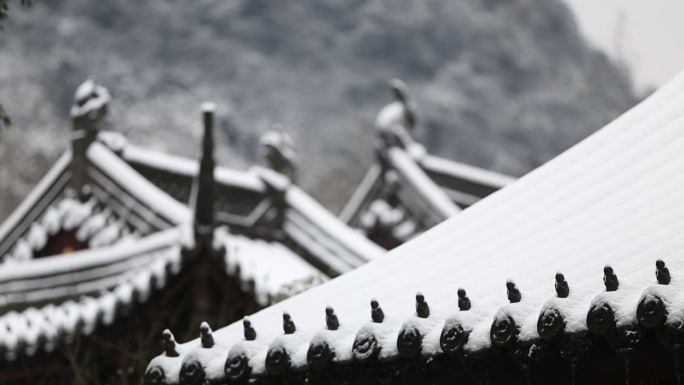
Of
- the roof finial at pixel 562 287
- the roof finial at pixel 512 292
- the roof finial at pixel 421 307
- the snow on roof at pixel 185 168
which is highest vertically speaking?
the snow on roof at pixel 185 168

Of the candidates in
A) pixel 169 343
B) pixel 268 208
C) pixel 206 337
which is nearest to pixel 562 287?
pixel 206 337

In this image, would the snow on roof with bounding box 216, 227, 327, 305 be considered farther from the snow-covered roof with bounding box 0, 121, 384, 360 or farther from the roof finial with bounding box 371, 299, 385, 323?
the roof finial with bounding box 371, 299, 385, 323

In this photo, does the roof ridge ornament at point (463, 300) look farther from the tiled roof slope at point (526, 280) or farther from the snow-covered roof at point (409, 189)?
the snow-covered roof at point (409, 189)

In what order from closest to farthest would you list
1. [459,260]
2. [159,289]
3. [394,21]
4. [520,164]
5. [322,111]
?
[459,260], [159,289], [520,164], [322,111], [394,21]

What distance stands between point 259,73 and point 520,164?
29.7 ft

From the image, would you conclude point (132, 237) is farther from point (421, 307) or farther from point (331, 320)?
point (421, 307)

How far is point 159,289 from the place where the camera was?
30.7ft

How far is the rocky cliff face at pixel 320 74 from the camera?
116 ft

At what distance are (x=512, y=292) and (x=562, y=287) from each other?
177 millimetres

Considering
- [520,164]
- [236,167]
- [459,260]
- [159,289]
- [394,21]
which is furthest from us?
[394,21]

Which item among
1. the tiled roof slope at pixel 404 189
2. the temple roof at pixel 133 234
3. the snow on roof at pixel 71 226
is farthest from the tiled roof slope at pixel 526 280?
the tiled roof slope at pixel 404 189

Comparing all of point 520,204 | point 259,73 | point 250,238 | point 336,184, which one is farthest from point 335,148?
point 520,204

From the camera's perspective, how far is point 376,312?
450cm

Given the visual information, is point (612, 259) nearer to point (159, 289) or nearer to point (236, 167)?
point (159, 289)
